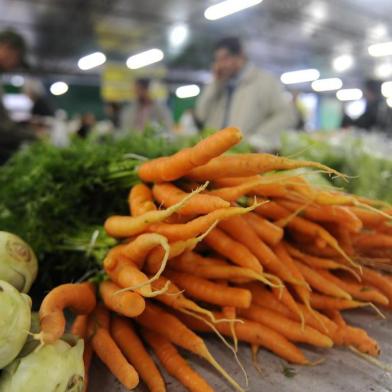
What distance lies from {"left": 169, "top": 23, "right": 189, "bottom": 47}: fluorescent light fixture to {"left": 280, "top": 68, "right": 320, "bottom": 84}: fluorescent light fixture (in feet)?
18.9

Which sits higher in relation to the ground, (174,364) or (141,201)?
(141,201)

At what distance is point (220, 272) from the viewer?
4.00ft

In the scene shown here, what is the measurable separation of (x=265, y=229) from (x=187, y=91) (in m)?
17.5

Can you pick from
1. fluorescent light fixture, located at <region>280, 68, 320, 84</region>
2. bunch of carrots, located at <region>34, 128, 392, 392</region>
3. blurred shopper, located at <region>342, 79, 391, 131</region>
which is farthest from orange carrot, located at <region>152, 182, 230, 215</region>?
fluorescent light fixture, located at <region>280, 68, 320, 84</region>

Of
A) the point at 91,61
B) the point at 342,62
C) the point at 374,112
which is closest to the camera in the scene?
the point at 374,112

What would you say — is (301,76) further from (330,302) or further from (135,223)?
(135,223)

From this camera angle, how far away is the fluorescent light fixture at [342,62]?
13127 mm

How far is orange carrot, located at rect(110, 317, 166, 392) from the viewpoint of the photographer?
1.04 meters

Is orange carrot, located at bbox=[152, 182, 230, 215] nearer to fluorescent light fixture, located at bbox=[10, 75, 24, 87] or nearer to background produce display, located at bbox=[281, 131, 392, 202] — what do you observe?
background produce display, located at bbox=[281, 131, 392, 202]

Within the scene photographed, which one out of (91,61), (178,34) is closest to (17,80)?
(91,61)

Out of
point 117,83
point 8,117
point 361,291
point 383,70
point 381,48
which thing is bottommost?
point 383,70

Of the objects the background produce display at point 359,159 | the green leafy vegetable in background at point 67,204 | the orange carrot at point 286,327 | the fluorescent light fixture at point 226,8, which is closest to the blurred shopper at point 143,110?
the fluorescent light fixture at point 226,8

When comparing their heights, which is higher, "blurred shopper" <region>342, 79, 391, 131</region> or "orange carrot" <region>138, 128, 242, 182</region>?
"orange carrot" <region>138, 128, 242, 182</region>

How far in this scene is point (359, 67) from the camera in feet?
48.0
